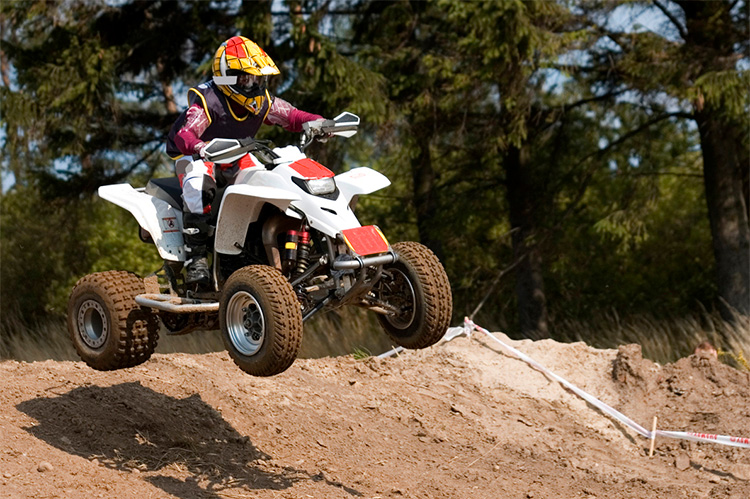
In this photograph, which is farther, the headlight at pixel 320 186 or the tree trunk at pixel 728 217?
the tree trunk at pixel 728 217

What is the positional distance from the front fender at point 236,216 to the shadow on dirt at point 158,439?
2.16 m

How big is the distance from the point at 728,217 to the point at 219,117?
12023mm

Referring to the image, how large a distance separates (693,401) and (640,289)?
43.7 feet

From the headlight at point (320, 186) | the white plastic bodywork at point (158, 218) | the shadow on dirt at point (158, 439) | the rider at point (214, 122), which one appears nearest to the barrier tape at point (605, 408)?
the shadow on dirt at point (158, 439)

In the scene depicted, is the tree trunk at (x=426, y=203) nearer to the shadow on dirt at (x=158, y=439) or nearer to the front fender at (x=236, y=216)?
the shadow on dirt at (x=158, y=439)

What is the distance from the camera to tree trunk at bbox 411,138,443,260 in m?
18.6

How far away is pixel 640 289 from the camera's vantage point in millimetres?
24047

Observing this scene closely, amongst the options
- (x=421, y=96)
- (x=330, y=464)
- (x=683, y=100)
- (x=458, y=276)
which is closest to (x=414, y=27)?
(x=421, y=96)

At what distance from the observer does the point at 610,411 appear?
1104cm

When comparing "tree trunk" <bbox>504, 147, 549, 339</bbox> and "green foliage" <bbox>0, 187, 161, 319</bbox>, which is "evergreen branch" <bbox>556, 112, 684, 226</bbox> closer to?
"tree trunk" <bbox>504, 147, 549, 339</bbox>

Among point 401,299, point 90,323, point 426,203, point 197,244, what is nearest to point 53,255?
point 426,203

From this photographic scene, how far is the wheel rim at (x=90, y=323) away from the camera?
8047 mm

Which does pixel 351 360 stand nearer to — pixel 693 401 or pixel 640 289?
pixel 693 401

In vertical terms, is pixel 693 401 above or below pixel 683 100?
below
